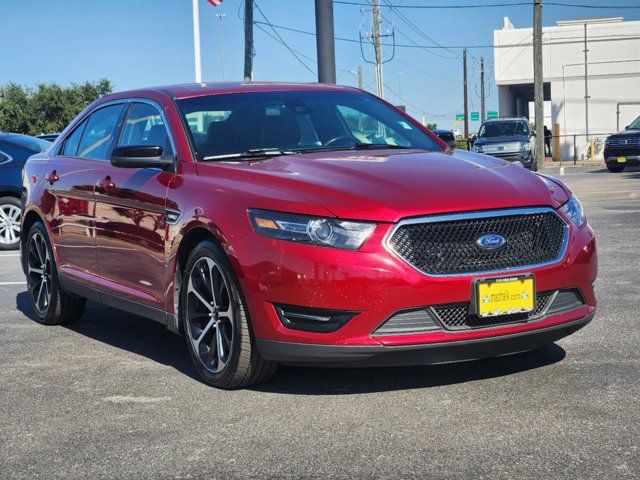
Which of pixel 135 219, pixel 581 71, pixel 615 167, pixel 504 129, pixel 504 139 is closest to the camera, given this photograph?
pixel 135 219

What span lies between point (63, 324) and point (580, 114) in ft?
160

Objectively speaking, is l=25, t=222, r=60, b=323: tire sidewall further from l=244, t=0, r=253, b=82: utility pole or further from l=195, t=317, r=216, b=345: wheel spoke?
l=244, t=0, r=253, b=82: utility pole

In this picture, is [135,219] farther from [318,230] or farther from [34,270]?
[34,270]

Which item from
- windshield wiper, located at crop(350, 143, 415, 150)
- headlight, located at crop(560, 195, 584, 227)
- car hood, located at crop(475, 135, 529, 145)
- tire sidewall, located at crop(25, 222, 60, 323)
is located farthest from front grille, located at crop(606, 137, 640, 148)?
headlight, located at crop(560, 195, 584, 227)

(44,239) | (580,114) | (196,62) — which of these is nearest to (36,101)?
(580,114)

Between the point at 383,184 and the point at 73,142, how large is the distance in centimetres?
333

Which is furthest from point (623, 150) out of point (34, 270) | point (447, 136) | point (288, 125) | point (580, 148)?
point (580, 148)

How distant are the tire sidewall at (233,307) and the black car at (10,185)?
8.67 meters

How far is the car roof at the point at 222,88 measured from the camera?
20.3 feet

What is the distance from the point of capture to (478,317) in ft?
15.1

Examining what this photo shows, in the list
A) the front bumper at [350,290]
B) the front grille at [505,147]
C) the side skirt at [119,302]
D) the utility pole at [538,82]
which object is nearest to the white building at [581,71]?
the utility pole at [538,82]

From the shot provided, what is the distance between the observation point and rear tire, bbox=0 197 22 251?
13438 millimetres

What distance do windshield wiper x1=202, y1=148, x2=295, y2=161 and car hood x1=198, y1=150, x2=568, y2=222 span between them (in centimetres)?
18

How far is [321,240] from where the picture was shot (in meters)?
4.55
